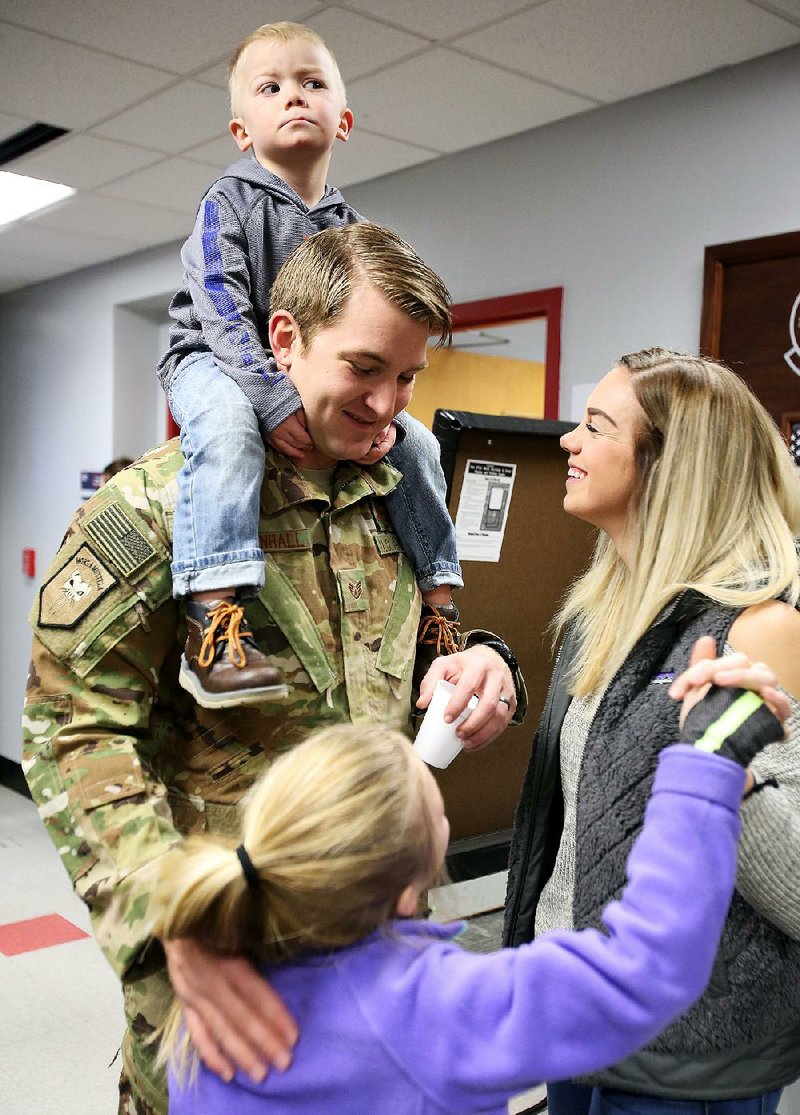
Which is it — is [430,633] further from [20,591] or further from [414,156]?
[20,591]

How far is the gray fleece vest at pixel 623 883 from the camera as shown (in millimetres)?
1179

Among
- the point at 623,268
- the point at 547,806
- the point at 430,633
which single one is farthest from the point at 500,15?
the point at 547,806

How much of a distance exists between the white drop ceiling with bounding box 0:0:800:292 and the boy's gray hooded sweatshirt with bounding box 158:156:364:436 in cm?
124

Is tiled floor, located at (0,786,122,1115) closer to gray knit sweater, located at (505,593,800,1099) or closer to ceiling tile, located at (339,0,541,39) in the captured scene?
gray knit sweater, located at (505,593,800,1099)

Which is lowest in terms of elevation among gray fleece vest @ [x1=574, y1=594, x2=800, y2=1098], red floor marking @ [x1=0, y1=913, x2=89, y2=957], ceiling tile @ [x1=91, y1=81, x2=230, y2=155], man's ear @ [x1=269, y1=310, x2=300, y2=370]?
red floor marking @ [x1=0, y1=913, x2=89, y2=957]

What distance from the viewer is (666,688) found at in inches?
48.5

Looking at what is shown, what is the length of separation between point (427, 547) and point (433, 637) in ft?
0.41

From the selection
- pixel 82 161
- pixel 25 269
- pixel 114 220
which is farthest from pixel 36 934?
pixel 25 269

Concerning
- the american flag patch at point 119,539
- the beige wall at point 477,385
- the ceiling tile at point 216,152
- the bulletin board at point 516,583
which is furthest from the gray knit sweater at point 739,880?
the beige wall at point 477,385

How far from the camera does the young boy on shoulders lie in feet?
3.64

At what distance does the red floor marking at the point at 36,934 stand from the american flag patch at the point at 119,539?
10.6 ft

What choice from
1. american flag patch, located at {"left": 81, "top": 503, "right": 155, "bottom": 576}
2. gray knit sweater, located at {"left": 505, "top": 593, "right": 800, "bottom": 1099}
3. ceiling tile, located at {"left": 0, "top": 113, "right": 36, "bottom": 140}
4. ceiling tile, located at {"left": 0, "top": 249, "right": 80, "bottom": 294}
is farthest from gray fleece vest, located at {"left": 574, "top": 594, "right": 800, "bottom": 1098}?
ceiling tile, located at {"left": 0, "top": 249, "right": 80, "bottom": 294}

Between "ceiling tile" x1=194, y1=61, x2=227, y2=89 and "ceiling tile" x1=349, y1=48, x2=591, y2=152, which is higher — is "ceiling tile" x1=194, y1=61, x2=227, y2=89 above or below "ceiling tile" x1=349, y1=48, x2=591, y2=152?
below

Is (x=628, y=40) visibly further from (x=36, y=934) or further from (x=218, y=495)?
(x=36, y=934)
